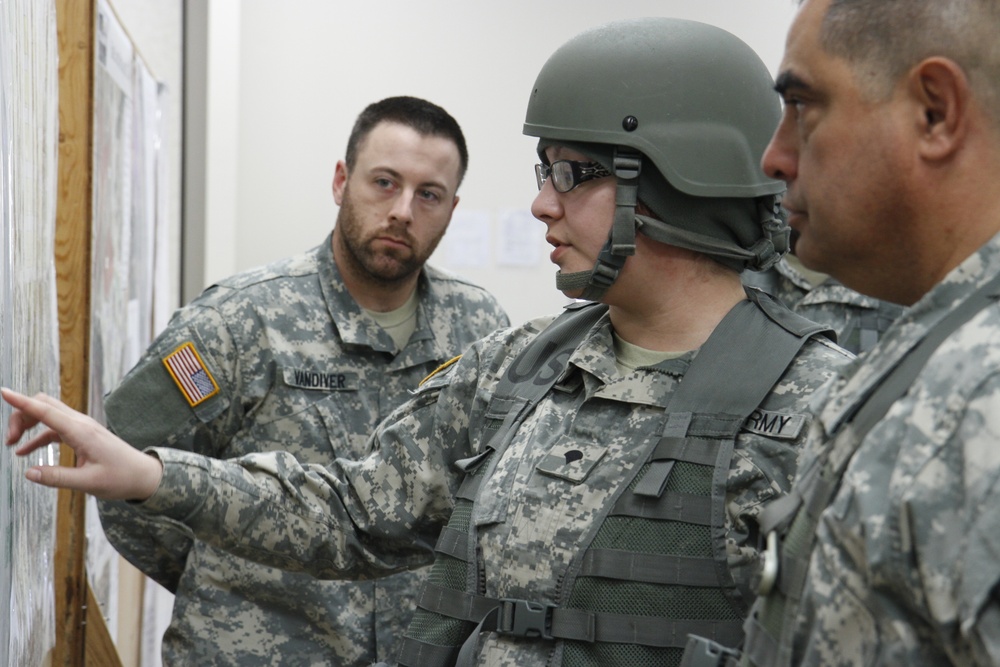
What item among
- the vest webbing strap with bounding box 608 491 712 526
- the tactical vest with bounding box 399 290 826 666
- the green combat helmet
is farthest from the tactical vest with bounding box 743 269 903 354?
the vest webbing strap with bounding box 608 491 712 526

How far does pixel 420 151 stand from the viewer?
8.30 ft

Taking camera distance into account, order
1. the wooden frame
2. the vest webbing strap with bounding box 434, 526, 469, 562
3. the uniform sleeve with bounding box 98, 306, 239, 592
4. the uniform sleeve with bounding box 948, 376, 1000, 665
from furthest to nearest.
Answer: the uniform sleeve with bounding box 98, 306, 239, 592
the wooden frame
the vest webbing strap with bounding box 434, 526, 469, 562
the uniform sleeve with bounding box 948, 376, 1000, 665

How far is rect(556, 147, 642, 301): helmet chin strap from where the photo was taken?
1.44m

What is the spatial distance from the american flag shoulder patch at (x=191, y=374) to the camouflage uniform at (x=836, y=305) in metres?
1.33

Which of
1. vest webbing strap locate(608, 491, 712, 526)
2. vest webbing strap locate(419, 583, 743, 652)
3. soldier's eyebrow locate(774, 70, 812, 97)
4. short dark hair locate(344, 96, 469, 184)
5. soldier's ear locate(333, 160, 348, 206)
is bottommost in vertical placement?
vest webbing strap locate(419, 583, 743, 652)

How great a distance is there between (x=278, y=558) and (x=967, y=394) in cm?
107

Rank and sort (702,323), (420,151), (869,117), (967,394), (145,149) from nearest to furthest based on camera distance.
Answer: (967,394), (869,117), (702,323), (420,151), (145,149)

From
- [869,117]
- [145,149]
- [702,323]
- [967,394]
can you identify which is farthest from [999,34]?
[145,149]

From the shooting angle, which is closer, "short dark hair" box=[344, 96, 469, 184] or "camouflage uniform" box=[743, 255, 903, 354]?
"short dark hair" box=[344, 96, 469, 184]

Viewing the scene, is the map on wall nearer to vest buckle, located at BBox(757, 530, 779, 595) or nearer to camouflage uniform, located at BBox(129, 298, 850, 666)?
camouflage uniform, located at BBox(129, 298, 850, 666)

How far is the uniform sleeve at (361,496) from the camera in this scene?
153cm

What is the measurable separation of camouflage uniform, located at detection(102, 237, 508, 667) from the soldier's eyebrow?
1558 mm

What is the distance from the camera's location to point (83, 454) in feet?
4.44

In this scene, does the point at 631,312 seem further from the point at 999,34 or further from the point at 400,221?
the point at 400,221
